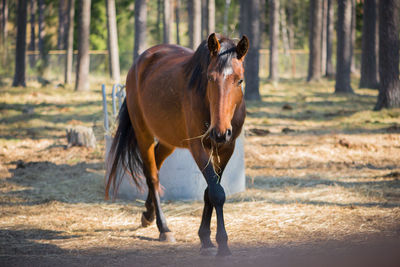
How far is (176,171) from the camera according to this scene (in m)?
6.31

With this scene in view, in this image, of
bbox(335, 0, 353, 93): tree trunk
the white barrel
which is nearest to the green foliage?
bbox(335, 0, 353, 93): tree trunk

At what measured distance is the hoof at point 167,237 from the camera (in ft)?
15.2

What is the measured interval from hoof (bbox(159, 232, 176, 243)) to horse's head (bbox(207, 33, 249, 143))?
1.55m

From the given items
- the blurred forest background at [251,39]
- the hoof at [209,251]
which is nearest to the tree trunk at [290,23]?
the blurred forest background at [251,39]

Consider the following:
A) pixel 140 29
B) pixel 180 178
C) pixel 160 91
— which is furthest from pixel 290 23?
pixel 160 91

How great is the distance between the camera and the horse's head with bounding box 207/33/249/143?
3.53 metres

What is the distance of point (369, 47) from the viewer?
1952 cm

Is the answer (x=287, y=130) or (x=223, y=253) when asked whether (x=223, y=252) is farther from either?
(x=287, y=130)

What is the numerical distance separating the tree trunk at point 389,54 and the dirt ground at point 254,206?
70 cm

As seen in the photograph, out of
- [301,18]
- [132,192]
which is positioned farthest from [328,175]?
[301,18]

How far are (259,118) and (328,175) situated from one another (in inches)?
246

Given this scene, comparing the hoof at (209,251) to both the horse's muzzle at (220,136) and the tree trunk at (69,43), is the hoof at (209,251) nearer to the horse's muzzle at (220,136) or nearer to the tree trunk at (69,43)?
the horse's muzzle at (220,136)

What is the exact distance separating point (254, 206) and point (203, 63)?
101 inches

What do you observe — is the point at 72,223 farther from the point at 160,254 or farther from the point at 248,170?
the point at 248,170
